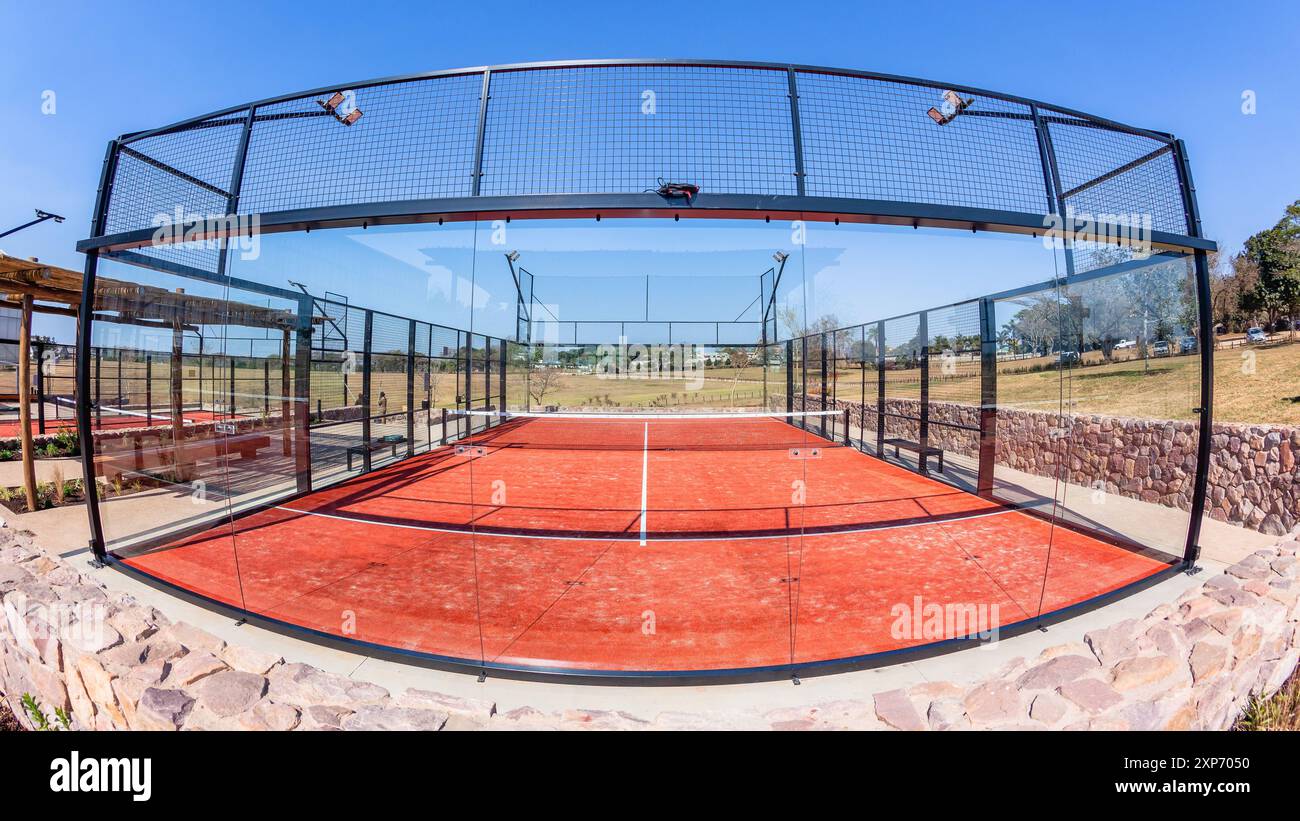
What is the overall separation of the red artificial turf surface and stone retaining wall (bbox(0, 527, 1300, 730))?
2.12ft

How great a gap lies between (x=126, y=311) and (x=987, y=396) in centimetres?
1229

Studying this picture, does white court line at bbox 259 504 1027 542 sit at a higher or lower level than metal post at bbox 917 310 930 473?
lower

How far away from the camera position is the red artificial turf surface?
274 centimetres

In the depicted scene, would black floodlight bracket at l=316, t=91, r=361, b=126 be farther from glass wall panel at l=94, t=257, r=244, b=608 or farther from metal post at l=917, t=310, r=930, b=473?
metal post at l=917, t=310, r=930, b=473

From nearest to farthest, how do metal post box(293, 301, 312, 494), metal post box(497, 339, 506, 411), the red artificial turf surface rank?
the red artificial turf surface
metal post box(293, 301, 312, 494)
metal post box(497, 339, 506, 411)

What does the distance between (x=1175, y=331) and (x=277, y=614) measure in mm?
10185

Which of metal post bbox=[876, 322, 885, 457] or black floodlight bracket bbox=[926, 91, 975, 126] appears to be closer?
black floodlight bracket bbox=[926, 91, 975, 126]

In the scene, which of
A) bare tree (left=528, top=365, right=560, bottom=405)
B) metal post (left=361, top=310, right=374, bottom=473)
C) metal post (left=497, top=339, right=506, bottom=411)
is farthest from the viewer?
bare tree (left=528, top=365, right=560, bottom=405)

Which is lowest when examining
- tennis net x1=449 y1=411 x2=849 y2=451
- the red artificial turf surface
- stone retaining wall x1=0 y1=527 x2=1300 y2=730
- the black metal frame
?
the red artificial turf surface

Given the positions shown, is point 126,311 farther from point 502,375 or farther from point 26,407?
point 502,375

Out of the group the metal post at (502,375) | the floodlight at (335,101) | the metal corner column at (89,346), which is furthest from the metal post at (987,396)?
the metal post at (502,375)

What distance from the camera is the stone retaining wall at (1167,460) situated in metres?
4.94

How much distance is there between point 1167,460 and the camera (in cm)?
591

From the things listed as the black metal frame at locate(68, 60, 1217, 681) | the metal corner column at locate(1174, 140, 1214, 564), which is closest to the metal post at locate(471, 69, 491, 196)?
the black metal frame at locate(68, 60, 1217, 681)
